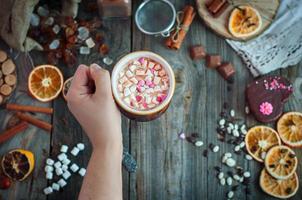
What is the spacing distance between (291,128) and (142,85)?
0.46 meters

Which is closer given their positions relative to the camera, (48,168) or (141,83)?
(141,83)

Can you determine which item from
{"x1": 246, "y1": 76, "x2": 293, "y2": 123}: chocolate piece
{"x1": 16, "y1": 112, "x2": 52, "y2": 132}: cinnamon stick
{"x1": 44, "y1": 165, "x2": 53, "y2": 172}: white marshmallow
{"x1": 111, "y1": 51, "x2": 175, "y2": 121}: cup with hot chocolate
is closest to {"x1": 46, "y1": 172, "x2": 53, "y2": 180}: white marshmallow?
{"x1": 44, "y1": 165, "x2": 53, "y2": 172}: white marshmallow

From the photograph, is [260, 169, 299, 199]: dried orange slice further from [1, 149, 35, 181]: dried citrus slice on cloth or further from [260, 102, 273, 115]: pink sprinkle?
[1, 149, 35, 181]: dried citrus slice on cloth

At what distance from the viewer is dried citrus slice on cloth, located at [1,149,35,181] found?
Answer: 1289 mm

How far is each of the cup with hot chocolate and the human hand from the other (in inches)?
3.5

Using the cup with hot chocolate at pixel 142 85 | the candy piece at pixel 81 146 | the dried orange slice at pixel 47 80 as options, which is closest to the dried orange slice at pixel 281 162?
the cup with hot chocolate at pixel 142 85

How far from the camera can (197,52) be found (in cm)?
136

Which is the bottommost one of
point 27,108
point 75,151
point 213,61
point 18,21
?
point 75,151

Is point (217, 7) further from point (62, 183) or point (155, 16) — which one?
point (62, 183)

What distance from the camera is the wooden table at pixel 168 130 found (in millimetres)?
1308

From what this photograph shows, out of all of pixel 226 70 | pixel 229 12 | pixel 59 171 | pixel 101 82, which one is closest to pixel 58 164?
pixel 59 171

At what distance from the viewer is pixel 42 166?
4.32 ft

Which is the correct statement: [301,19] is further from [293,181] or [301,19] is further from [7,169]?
[7,169]

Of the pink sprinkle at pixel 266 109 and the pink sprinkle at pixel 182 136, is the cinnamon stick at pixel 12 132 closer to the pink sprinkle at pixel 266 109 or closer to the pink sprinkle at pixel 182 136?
the pink sprinkle at pixel 182 136
